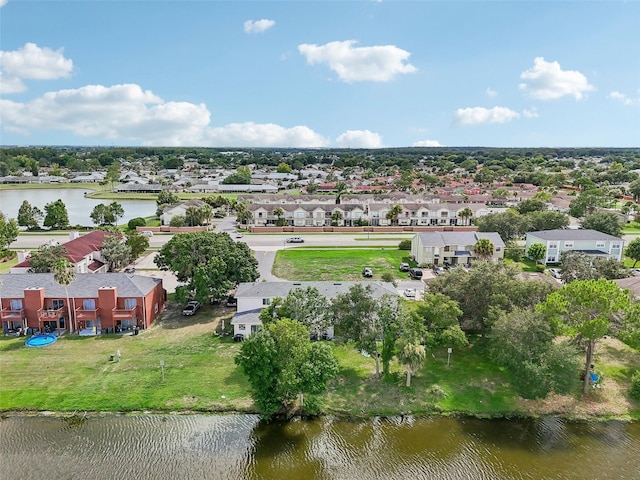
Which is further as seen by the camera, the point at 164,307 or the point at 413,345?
the point at 164,307

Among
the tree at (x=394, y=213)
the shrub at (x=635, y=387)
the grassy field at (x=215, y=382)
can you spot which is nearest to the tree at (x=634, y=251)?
the grassy field at (x=215, y=382)

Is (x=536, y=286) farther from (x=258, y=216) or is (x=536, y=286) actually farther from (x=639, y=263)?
(x=258, y=216)

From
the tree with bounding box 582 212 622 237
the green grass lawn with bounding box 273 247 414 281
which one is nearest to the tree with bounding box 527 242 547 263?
the green grass lawn with bounding box 273 247 414 281

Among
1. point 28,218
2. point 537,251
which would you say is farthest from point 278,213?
point 537,251

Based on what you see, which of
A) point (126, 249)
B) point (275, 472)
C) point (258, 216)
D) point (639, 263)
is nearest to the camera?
point (275, 472)

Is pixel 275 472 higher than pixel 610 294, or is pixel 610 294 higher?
pixel 610 294

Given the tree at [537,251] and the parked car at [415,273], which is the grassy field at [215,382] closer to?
the parked car at [415,273]

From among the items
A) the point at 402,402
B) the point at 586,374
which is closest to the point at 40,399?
the point at 402,402
